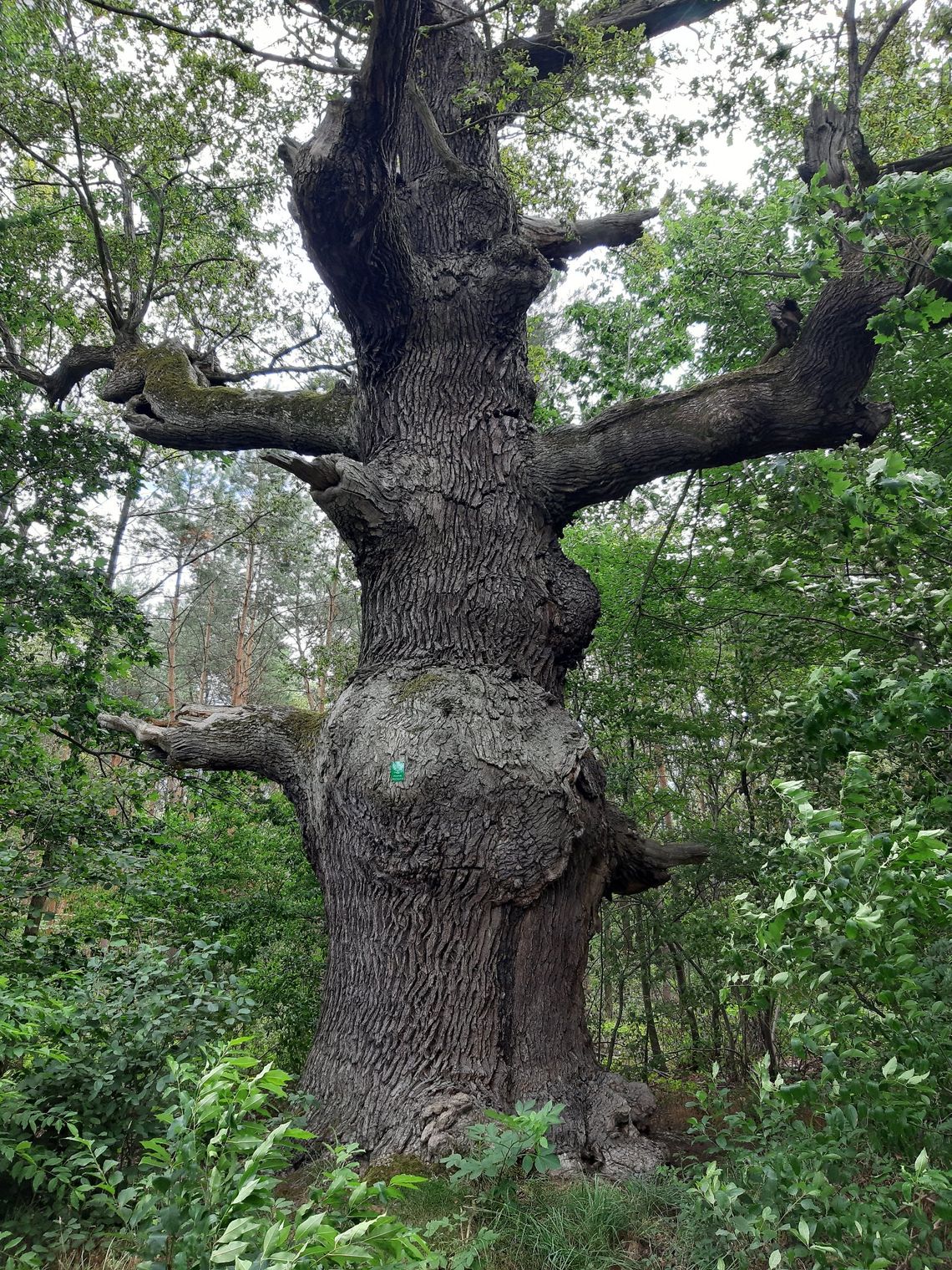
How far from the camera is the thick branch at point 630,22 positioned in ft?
20.3

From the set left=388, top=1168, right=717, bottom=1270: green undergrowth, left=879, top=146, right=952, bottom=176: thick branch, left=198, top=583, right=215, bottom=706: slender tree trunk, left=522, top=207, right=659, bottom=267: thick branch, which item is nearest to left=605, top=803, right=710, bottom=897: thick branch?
left=388, top=1168, right=717, bottom=1270: green undergrowth

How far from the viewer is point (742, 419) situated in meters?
4.18

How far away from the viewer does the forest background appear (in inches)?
85.5

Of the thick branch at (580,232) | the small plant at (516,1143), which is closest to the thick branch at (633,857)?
the small plant at (516,1143)

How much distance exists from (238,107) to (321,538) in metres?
8.54

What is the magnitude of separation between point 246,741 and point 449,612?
1.57 metres

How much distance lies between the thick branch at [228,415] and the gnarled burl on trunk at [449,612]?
0.02 meters

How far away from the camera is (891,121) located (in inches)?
258

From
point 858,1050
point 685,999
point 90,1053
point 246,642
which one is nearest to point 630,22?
point 858,1050

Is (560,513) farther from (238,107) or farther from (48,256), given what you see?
(48,256)

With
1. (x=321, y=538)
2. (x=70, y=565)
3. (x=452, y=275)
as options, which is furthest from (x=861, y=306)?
(x=321, y=538)

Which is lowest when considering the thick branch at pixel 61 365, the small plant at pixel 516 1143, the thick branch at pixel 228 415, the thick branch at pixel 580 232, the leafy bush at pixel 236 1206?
the small plant at pixel 516 1143

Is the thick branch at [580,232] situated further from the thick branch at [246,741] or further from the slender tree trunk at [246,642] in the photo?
the slender tree trunk at [246,642]

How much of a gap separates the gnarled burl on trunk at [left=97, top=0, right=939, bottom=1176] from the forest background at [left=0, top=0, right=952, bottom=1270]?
0.56 m
